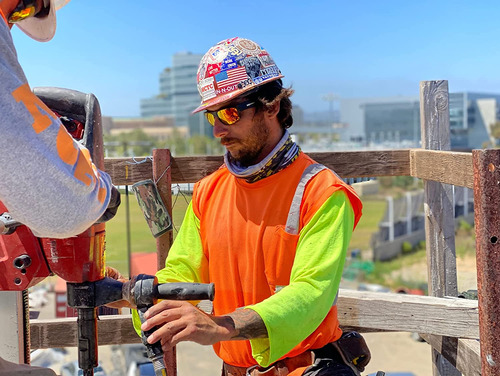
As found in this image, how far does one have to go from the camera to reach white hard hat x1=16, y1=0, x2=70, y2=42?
1.69 meters

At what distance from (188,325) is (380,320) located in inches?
66.6

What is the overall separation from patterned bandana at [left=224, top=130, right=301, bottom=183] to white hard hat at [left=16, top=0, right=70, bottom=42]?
934 mm

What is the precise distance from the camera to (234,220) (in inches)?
98.7

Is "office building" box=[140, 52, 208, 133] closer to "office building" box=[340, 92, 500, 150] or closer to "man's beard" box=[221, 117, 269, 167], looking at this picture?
"office building" box=[340, 92, 500, 150]

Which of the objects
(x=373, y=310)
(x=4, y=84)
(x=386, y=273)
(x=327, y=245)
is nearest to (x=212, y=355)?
(x=373, y=310)

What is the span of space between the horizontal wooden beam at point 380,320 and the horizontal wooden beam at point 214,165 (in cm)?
67

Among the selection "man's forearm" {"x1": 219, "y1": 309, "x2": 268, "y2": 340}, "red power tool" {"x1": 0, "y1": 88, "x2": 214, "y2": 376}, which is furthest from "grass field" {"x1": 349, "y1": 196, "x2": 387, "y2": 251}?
"red power tool" {"x1": 0, "y1": 88, "x2": 214, "y2": 376}

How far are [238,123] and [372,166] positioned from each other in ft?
3.60

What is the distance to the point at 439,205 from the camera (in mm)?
3428

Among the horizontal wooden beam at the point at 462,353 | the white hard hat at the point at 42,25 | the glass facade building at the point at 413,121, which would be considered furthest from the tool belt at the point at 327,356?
the glass facade building at the point at 413,121

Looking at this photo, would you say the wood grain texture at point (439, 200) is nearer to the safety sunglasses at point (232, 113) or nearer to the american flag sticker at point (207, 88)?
the safety sunglasses at point (232, 113)

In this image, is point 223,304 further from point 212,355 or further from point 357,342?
point 212,355

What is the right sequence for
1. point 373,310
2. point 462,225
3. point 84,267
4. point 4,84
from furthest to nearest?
point 462,225 → point 373,310 → point 84,267 → point 4,84

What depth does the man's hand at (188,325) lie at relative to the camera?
1.76 metres
